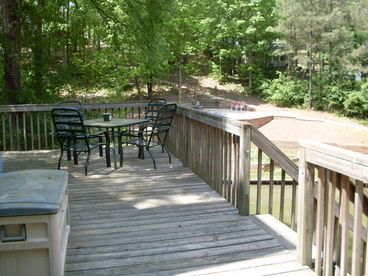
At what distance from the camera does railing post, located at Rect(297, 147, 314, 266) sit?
2.44 meters

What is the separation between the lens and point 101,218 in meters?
3.53

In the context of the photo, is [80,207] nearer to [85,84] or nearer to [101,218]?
[101,218]

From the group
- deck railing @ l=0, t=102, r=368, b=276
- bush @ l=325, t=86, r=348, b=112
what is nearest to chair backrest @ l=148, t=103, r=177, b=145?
deck railing @ l=0, t=102, r=368, b=276

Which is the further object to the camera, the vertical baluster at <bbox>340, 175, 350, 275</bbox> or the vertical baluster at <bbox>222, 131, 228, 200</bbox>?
the vertical baluster at <bbox>222, 131, 228, 200</bbox>

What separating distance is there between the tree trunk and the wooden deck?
14.3 feet

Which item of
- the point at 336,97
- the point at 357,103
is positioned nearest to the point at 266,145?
the point at 357,103

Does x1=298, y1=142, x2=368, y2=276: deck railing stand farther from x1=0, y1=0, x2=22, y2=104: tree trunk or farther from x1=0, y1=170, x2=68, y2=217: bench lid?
x1=0, y1=0, x2=22, y2=104: tree trunk

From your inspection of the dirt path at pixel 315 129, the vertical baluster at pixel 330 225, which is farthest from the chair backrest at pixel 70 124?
the dirt path at pixel 315 129

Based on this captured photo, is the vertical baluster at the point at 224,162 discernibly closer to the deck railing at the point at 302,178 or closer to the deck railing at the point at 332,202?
the deck railing at the point at 302,178

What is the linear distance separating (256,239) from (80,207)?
1769 millimetres

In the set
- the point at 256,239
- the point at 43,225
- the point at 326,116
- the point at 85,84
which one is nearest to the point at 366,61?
the point at 326,116

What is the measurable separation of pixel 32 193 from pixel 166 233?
1273 mm

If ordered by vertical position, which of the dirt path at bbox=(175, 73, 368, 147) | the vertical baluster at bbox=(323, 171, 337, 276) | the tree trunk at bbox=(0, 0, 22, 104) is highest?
the tree trunk at bbox=(0, 0, 22, 104)

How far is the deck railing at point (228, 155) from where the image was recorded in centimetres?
346
